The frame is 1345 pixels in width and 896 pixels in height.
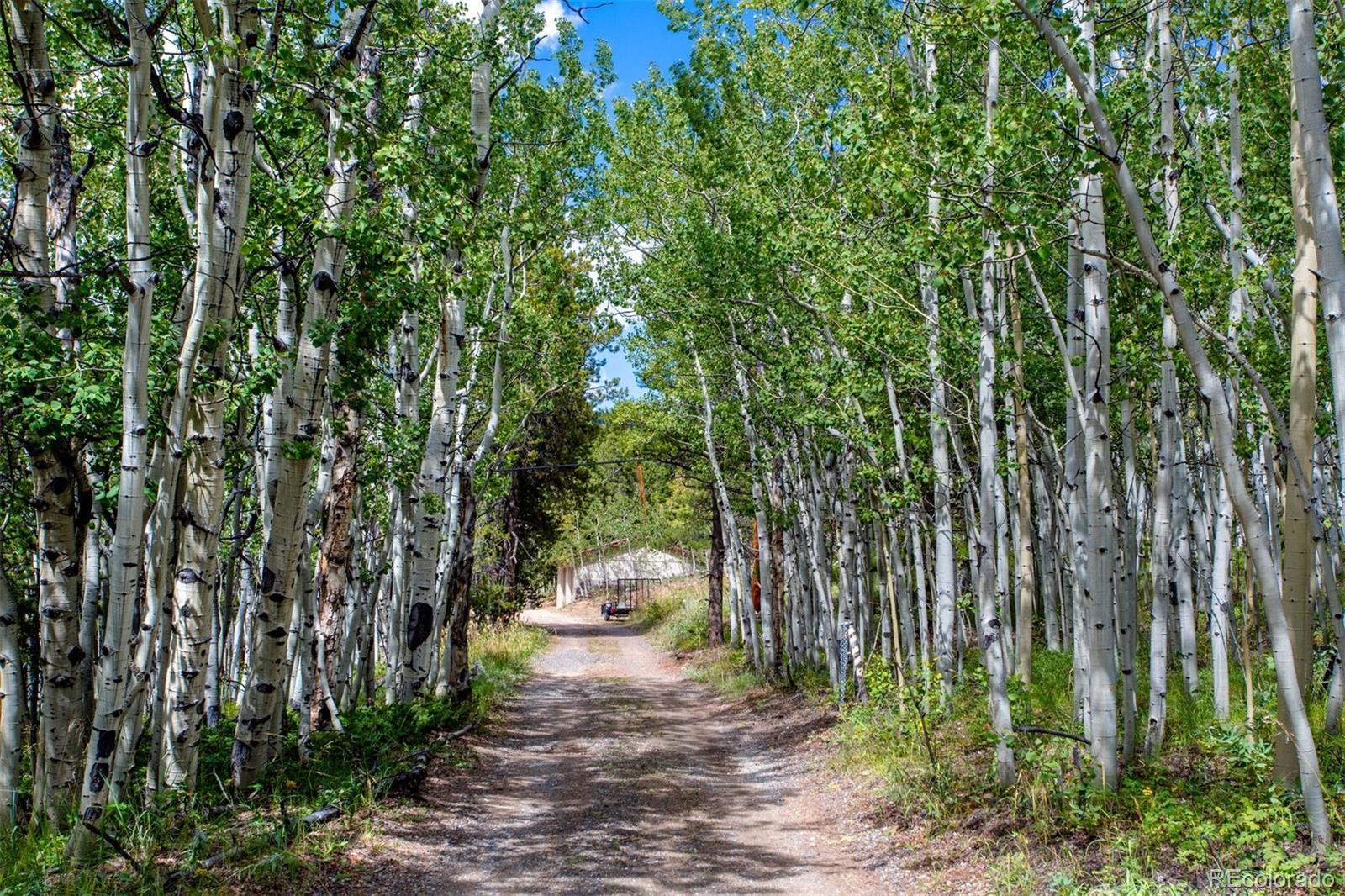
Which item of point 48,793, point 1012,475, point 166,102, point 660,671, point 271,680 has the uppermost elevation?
point 166,102

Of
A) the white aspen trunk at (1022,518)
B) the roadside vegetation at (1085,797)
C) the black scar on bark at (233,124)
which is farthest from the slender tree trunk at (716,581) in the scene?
the black scar on bark at (233,124)

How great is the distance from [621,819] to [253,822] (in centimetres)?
300

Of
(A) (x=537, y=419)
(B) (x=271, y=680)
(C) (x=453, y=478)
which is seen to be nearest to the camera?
(B) (x=271, y=680)

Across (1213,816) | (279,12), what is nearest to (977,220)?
(1213,816)

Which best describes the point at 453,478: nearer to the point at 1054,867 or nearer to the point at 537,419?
the point at 537,419

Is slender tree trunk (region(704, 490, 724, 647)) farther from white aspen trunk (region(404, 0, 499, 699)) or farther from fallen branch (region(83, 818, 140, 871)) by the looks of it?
fallen branch (region(83, 818, 140, 871))

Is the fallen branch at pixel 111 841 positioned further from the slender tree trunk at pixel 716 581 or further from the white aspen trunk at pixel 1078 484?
the slender tree trunk at pixel 716 581

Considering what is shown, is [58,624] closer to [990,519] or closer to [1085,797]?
[990,519]

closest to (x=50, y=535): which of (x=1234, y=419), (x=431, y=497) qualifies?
(x=431, y=497)

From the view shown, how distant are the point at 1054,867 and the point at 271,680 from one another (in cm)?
605

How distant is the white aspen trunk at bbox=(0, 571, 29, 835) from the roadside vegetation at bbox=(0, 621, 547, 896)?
0.31 metres

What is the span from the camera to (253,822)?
6449 millimetres

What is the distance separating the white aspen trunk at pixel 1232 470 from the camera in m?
4.57

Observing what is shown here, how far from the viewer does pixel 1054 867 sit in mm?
5598
